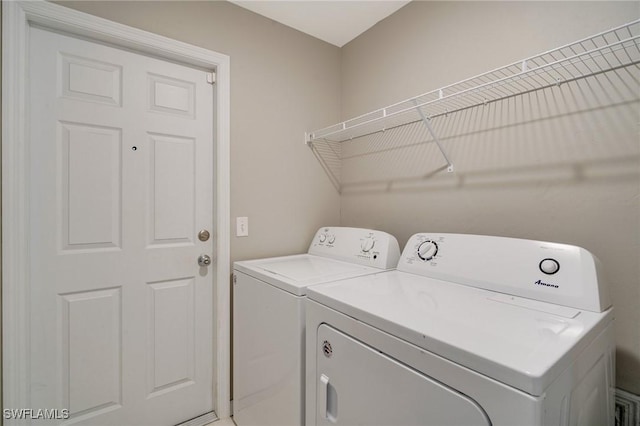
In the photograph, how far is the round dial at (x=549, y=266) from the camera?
3.26 ft

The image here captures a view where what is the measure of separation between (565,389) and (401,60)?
177 cm

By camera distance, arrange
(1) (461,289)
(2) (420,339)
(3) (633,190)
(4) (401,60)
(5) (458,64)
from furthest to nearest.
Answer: (4) (401,60)
(5) (458,64)
(1) (461,289)
(3) (633,190)
(2) (420,339)

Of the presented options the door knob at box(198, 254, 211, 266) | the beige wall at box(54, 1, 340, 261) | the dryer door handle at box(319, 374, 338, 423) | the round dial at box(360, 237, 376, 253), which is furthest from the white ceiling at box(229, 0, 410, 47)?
the dryer door handle at box(319, 374, 338, 423)

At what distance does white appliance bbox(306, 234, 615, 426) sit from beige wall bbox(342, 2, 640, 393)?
0.24m

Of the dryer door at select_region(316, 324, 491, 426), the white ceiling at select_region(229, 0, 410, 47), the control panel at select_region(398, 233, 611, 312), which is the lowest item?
the dryer door at select_region(316, 324, 491, 426)

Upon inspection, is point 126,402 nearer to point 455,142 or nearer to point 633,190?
point 455,142

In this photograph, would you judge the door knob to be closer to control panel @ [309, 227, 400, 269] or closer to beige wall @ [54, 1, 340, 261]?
beige wall @ [54, 1, 340, 261]

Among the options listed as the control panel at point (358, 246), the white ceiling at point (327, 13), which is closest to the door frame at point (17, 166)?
the white ceiling at point (327, 13)

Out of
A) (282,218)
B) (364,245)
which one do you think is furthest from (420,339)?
(282,218)

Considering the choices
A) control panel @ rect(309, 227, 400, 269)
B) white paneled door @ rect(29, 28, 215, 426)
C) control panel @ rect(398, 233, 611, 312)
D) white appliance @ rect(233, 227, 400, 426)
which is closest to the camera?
control panel @ rect(398, 233, 611, 312)

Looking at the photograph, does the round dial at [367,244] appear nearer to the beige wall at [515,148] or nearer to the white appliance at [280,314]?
the white appliance at [280,314]

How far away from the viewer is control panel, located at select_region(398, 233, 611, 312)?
93 centimetres

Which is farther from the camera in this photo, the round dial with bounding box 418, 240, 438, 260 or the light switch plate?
the light switch plate

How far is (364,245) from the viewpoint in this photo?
5.45 feet
